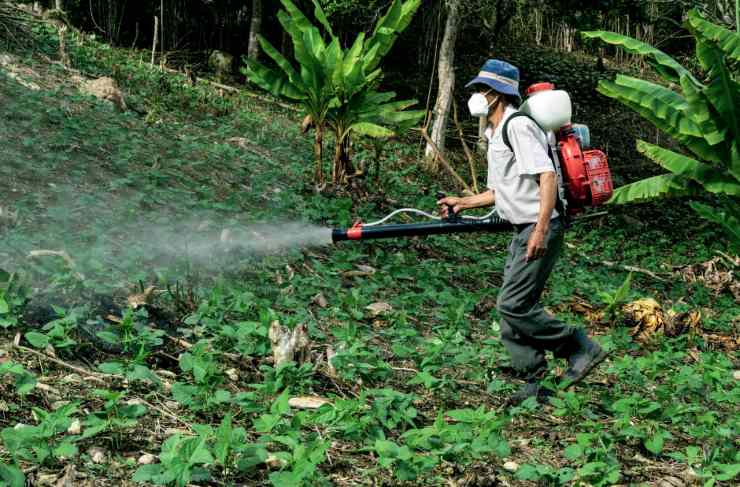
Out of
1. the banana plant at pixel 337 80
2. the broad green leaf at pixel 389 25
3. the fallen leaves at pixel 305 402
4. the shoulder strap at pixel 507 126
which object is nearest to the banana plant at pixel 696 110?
the broad green leaf at pixel 389 25

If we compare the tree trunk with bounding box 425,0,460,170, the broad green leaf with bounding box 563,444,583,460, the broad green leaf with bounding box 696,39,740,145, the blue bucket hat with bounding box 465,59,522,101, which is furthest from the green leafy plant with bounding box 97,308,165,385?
the tree trunk with bounding box 425,0,460,170

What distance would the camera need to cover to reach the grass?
2.98m

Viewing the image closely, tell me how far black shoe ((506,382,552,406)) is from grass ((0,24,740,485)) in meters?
0.10

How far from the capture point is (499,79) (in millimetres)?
4137

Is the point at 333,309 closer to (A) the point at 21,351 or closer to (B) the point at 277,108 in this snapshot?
(A) the point at 21,351

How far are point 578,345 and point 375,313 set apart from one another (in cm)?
179

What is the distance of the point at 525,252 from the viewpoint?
13.7 feet

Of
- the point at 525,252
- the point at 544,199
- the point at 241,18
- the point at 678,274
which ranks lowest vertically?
the point at 678,274

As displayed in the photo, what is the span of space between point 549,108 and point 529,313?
1119 millimetres

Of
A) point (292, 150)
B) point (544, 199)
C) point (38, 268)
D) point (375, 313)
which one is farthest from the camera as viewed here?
point (292, 150)

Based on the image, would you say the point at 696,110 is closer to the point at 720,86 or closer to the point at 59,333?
the point at 720,86

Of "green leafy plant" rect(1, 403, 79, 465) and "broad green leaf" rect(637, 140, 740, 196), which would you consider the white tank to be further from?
"broad green leaf" rect(637, 140, 740, 196)

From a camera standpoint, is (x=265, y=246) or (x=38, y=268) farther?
(x=265, y=246)

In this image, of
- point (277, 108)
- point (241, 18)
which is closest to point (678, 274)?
point (277, 108)
